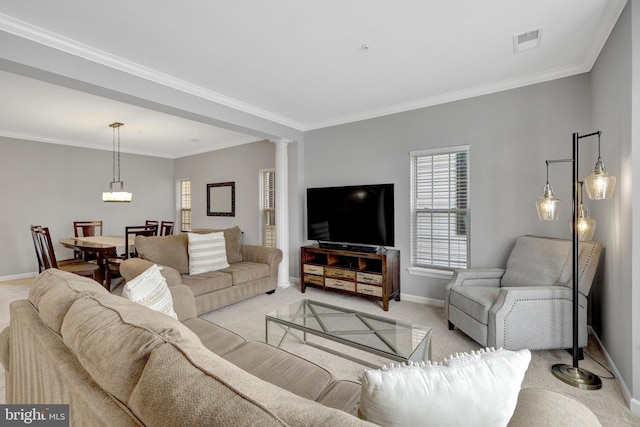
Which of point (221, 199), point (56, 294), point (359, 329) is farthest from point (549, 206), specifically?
point (221, 199)

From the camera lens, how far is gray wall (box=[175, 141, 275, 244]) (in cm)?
564

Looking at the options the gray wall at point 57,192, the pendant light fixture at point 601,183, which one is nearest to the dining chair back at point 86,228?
the gray wall at point 57,192

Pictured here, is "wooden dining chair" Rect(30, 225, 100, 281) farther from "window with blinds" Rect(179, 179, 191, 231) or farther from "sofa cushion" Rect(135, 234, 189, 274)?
"window with blinds" Rect(179, 179, 191, 231)

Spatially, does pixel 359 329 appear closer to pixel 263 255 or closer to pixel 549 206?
pixel 549 206

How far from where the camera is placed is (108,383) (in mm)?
737

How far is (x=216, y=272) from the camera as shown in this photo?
148 inches

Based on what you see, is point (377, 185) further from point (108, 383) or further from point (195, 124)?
point (108, 383)

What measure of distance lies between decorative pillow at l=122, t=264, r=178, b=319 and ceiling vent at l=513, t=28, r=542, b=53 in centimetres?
326

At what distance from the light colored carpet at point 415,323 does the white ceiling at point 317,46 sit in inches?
101

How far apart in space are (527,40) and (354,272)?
2.90 meters

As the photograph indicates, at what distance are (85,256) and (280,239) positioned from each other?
3552 mm

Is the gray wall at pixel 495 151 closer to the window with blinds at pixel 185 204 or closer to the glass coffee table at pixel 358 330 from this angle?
the glass coffee table at pixel 358 330

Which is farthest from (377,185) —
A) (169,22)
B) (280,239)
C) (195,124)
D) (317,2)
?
(195,124)

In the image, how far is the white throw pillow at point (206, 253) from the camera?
370 cm
